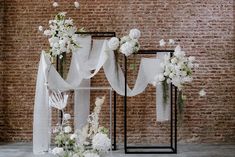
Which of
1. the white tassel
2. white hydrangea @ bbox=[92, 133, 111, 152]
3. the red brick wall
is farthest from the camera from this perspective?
the red brick wall

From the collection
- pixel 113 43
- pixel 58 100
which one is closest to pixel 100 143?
pixel 58 100

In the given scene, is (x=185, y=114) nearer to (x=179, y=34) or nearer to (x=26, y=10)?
(x=179, y=34)

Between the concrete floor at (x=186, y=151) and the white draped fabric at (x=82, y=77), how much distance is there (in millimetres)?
378

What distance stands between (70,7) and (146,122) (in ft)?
8.94

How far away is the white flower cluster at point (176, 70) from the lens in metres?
7.07

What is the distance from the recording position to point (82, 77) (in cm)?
735

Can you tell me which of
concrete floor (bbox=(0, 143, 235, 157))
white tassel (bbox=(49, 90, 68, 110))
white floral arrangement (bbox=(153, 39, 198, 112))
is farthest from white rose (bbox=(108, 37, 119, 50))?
concrete floor (bbox=(0, 143, 235, 157))

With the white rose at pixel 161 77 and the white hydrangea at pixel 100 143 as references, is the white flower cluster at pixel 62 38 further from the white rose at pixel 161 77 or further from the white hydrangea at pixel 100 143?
the white hydrangea at pixel 100 143

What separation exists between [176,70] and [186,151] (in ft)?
4.90

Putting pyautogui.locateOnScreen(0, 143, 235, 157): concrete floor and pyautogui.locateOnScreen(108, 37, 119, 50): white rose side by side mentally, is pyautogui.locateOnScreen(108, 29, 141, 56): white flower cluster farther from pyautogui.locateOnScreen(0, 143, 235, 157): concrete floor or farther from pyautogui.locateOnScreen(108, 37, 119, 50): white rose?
pyautogui.locateOnScreen(0, 143, 235, 157): concrete floor

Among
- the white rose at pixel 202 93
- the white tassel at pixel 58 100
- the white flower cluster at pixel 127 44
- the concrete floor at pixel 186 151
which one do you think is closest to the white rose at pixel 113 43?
the white flower cluster at pixel 127 44

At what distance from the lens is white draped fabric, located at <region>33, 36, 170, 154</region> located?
7.12 metres

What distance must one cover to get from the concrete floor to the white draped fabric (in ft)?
1.24

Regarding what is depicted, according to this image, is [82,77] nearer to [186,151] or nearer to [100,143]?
[186,151]
